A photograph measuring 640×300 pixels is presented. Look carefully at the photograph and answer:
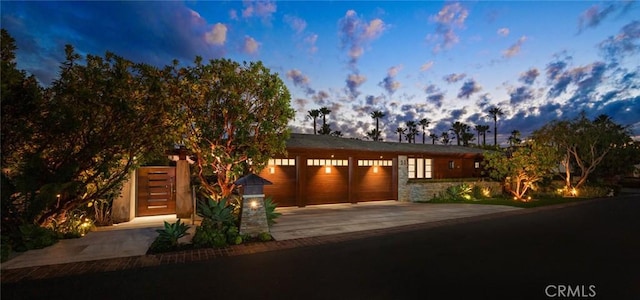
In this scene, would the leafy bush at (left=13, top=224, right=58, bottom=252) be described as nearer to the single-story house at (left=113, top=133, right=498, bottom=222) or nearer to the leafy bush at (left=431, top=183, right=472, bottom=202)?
the single-story house at (left=113, top=133, right=498, bottom=222)

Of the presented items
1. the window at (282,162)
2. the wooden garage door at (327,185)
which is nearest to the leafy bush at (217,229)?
the window at (282,162)

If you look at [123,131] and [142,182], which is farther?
[142,182]

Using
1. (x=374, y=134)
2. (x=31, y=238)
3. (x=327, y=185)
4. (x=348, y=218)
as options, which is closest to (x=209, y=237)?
(x=31, y=238)

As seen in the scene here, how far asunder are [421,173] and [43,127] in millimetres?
18764

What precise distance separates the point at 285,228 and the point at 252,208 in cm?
177

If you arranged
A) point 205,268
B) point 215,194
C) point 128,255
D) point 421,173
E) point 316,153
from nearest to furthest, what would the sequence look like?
1. point 205,268
2. point 128,255
3. point 215,194
4. point 316,153
5. point 421,173

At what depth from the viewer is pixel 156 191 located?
1195 centimetres

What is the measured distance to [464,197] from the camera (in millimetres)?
18062

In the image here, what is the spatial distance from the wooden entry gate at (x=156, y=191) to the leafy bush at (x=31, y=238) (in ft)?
13.7

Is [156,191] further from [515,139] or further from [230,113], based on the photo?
[515,139]

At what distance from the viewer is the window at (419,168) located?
19.5 metres

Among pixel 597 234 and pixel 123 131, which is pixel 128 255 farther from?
pixel 597 234

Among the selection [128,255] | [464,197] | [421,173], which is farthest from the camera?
[421,173]

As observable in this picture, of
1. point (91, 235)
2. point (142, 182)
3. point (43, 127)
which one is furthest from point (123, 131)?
point (142, 182)
